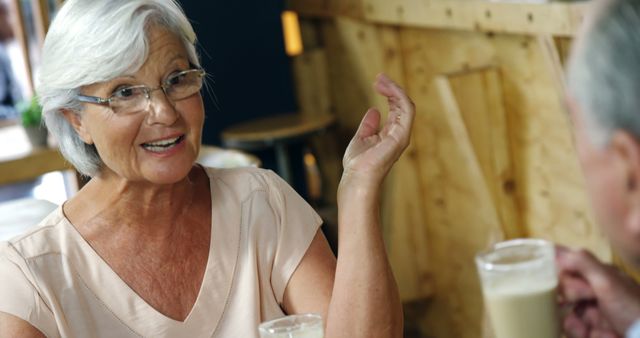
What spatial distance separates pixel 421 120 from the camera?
4.74m

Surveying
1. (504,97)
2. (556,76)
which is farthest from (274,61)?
(556,76)

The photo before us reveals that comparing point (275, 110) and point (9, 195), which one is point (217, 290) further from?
point (9, 195)

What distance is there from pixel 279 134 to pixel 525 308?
352 centimetres

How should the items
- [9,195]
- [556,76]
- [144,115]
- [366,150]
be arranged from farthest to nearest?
[9,195], [556,76], [144,115], [366,150]

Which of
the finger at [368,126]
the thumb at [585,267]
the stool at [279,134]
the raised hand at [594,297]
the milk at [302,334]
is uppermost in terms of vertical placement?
the finger at [368,126]

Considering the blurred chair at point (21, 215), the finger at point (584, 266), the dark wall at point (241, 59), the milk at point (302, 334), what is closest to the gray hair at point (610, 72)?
the finger at point (584, 266)

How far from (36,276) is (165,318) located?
270 mm

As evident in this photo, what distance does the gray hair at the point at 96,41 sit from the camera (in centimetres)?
219

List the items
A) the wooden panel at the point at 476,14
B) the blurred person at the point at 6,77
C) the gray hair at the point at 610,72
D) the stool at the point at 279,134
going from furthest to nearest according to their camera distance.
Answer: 1. the blurred person at the point at 6,77
2. the stool at the point at 279,134
3. the wooden panel at the point at 476,14
4. the gray hair at the point at 610,72

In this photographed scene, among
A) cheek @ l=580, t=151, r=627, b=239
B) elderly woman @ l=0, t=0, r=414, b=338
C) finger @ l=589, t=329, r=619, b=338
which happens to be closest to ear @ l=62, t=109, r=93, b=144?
elderly woman @ l=0, t=0, r=414, b=338

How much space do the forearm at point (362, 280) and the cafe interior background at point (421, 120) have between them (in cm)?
112

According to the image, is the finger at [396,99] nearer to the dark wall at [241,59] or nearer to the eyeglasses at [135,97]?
the eyeglasses at [135,97]

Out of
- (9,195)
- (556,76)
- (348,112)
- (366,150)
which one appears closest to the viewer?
(366,150)

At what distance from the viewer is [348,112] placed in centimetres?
553
